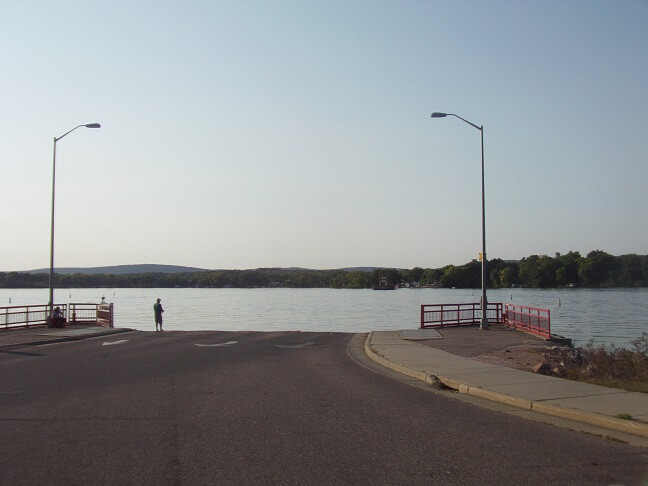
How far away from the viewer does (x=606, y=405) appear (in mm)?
10562

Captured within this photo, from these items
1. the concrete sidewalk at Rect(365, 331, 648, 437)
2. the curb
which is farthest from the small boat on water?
the concrete sidewalk at Rect(365, 331, 648, 437)

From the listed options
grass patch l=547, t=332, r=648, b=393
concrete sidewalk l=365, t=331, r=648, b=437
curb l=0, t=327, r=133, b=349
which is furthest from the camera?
curb l=0, t=327, r=133, b=349

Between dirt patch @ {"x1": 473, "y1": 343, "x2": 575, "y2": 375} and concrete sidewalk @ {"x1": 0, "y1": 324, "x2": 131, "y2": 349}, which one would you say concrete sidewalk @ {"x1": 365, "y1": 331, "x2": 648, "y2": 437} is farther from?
concrete sidewalk @ {"x1": 0, "y1": 324, "x2": 131, "y2": 349}

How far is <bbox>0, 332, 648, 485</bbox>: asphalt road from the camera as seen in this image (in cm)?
705

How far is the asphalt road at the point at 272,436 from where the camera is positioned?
23.1 feet

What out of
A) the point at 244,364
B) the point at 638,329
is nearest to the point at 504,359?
the point at 244,364

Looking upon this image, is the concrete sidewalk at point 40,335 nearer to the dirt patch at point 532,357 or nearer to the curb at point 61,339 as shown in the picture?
the curb at point 61,339

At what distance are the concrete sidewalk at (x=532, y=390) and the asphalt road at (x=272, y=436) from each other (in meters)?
0.76

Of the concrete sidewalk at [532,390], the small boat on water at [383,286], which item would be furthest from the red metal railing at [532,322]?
the small boat on water at [383,286]

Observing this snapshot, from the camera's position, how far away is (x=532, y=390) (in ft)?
40.4

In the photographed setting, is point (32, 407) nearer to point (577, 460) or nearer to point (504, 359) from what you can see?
point (577, 460)

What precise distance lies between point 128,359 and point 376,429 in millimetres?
12467

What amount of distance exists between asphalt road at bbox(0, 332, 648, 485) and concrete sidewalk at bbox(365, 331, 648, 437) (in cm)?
76

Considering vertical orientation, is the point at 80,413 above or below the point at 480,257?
below
